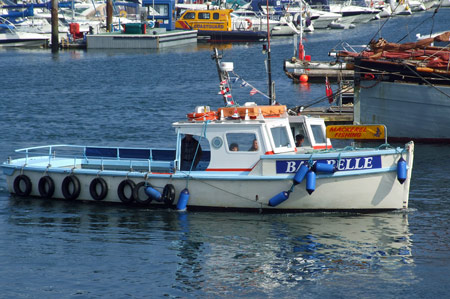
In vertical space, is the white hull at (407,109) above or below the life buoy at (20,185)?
above

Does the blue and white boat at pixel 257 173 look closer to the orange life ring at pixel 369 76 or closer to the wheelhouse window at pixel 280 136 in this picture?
the wheelhouse window at pixel 280 136

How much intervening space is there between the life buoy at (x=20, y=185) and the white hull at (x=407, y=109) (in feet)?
52.7

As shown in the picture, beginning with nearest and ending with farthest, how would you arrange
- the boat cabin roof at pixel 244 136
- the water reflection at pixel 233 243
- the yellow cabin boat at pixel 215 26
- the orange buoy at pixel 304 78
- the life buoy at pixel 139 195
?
1. the water reflection at pixel 233 243
2. the boat cabin roof at pixel 244 136
3. the life buoy at pixel 139 195
4. the orange buoy at pixel 304 78
5. the yellow cabin boat at pixel 215 26

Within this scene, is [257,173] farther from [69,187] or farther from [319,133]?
[69,187]

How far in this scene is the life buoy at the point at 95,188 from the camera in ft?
71.4

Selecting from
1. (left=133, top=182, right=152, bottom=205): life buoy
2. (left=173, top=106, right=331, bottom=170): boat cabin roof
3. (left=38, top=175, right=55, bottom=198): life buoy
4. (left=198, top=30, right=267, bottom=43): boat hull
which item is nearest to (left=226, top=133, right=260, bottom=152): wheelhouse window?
(left=173, top=106, right=331, bottom=170): boat cabin roof

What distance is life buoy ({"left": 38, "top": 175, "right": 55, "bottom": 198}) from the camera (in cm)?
2258

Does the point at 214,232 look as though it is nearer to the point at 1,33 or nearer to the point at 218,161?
the point at 218,161

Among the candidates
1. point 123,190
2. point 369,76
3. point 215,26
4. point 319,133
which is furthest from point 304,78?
point 215,26

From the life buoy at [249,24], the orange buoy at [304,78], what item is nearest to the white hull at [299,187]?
the orange buoy at [304,78]

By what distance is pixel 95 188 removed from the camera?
21.9m

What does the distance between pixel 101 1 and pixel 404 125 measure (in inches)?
4011

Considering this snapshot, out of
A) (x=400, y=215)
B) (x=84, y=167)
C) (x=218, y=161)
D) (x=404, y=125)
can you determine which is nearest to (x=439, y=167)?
(x=404, y=125)

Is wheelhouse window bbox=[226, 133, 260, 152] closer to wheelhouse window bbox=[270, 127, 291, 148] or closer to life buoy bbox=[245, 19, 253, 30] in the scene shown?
wheelhouse window bbox=[270, 127, 291, 148]
